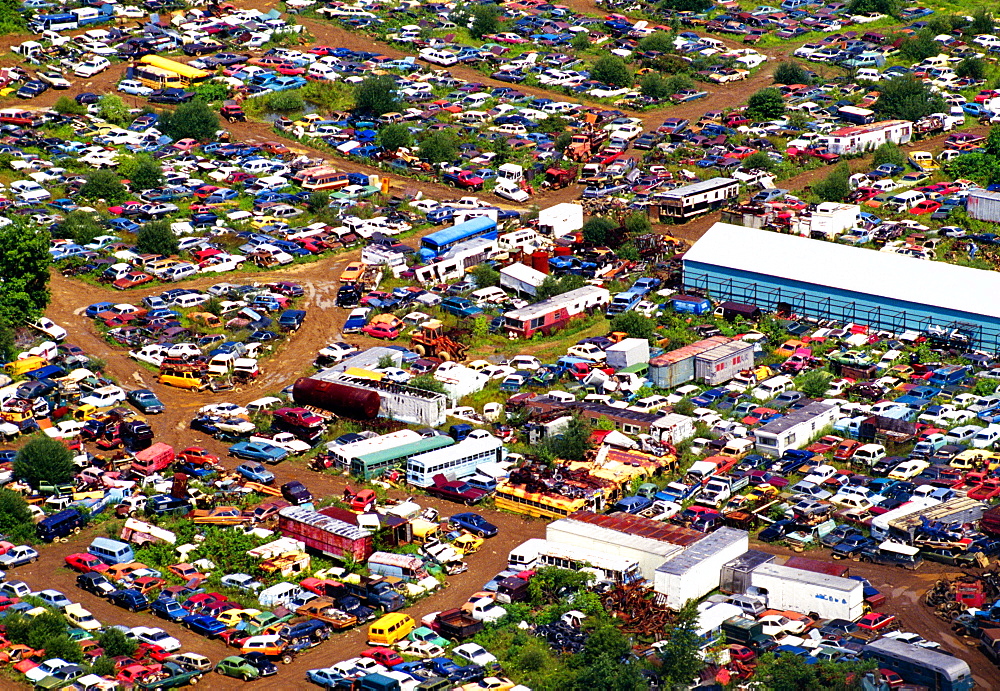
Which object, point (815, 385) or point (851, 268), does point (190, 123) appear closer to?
point (851, 268)

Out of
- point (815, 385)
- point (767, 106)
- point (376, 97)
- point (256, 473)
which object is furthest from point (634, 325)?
point (376, 97)

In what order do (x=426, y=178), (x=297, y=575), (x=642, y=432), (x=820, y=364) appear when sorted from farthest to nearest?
(x=426, y=178), (x=820, y=364), (x=642, y=432), (x=297, y=575)

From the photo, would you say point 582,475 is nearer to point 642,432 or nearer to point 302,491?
point 642,432

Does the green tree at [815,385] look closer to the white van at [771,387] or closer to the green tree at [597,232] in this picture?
the white van at [771,387]

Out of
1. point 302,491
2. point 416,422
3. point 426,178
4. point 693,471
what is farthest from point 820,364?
point 426,178

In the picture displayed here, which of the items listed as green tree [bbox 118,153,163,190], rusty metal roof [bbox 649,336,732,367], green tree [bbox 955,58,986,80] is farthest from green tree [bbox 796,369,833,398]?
green tree [bbox 955,58,986,80]

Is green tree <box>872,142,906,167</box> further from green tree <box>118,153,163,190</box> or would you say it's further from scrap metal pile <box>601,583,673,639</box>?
scrap metal pile <box>601,583,673,639</box>
